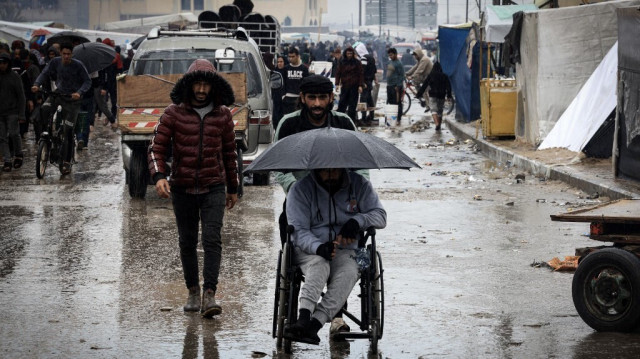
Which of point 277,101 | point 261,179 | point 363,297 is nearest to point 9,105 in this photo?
point 261,179

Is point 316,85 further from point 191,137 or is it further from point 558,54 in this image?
point 558,54

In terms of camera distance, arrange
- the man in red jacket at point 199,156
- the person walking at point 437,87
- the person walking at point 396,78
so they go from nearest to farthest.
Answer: the man in red jacket at point 199,156 → the person walking at point 437,87 → the person walking at point 396,78

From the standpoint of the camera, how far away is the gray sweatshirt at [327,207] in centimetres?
646

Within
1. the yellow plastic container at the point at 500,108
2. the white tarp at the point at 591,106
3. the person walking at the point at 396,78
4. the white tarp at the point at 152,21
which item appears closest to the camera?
the white tarp at the point at 591,106

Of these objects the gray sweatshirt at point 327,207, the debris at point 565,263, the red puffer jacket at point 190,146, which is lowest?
the debris at point 565,263

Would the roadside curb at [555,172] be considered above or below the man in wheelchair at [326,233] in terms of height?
below

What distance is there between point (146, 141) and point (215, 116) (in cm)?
613

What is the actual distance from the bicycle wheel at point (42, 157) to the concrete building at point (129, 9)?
277 feet

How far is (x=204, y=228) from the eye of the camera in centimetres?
752

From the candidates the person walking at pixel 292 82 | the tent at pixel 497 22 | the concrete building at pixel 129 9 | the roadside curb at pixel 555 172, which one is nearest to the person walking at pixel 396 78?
the tent at pixel 497 22

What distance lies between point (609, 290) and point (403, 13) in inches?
4347

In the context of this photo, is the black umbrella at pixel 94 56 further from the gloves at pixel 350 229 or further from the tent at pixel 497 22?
the gloves at pixel 350 229

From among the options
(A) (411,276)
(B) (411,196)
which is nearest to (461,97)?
(B) (411,196)

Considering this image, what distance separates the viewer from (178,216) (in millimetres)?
7586
